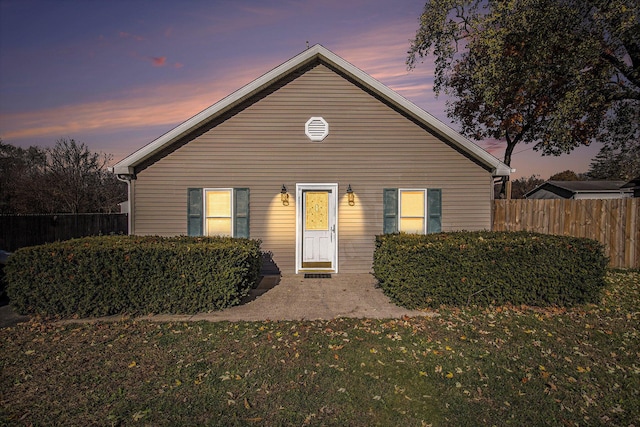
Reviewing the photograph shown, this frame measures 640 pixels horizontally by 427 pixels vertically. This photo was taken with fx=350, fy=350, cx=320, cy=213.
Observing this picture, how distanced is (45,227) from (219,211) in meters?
9.91

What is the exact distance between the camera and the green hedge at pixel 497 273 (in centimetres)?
666

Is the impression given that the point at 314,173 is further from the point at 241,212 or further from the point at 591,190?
the point at 591,190

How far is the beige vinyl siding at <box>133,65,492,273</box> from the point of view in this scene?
9664 mm

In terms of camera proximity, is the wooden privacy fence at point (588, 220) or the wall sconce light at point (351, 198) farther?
the wooden privacy fence at point (588, 220)

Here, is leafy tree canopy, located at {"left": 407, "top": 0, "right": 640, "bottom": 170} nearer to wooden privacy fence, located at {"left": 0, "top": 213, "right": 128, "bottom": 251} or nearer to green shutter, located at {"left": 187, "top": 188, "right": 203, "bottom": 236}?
green shutter, located at {"left": 187, "top": 188, "right": 203, "bottom": 236}

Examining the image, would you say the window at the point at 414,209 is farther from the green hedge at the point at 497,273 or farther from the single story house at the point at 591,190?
the single story house at the point at 591,190

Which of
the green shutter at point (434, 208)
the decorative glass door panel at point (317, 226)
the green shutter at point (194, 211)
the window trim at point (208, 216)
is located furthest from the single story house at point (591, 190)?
the green shutter at point (194, 211)

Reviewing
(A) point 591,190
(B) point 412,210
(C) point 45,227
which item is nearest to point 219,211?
(B) point 412,210

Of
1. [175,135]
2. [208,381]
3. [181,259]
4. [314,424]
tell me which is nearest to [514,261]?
[314,424]

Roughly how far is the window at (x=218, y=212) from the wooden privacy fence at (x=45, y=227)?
385 cm

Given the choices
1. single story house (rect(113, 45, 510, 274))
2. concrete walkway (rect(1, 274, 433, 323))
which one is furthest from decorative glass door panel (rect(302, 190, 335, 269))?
concrete walkway (rect(1, 274, 433, 323))

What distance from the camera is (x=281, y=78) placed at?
963 centimetres

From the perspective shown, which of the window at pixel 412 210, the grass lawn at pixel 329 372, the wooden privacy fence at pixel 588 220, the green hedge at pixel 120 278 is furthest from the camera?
the wooden privacy fence at pixel 588 220

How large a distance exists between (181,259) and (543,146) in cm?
2191
